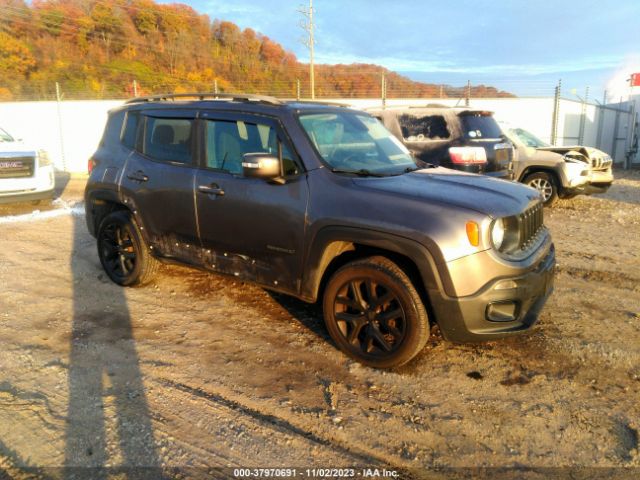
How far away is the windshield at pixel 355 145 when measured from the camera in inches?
154

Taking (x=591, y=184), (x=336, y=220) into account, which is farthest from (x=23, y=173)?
(x=591, y=184)

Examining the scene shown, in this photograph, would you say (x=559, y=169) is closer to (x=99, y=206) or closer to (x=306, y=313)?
(x=306, y=313)

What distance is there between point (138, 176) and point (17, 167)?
5991mm

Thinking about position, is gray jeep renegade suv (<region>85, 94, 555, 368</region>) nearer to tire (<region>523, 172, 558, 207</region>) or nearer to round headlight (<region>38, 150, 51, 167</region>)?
round headlight (<region>38, 150, 51, 167</region>)

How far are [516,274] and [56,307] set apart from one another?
409 cm

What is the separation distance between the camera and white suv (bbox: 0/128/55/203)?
9.18m

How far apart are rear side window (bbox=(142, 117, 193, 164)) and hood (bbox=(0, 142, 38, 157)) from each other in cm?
586

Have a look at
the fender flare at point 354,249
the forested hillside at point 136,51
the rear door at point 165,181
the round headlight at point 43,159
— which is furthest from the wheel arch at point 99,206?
the forested hillside at point 136,51

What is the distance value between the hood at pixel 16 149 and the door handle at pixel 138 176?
5.83m

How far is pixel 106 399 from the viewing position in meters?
3.23

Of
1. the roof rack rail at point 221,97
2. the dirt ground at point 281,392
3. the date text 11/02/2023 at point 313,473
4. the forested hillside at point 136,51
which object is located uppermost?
the forested hillside at point 136,51

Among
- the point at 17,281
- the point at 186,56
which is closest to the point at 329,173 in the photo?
the point at 17,281

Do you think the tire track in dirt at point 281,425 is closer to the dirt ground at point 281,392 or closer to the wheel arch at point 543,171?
the dirt ground at point 281,392

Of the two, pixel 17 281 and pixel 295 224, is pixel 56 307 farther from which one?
pixel 295 224
